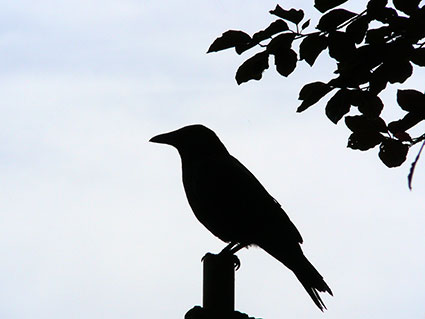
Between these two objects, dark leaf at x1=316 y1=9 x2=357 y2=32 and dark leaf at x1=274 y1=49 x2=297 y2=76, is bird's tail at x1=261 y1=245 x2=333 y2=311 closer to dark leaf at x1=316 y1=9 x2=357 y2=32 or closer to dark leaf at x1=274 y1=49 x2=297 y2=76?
dark leaf at x1=274 y1=49 x2=297 y2=76

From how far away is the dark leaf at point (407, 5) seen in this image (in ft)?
7.94

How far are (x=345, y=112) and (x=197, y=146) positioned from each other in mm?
2708

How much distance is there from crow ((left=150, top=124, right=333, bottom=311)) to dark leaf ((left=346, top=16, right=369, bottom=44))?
2542mm

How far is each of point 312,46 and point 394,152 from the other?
22.7 inches

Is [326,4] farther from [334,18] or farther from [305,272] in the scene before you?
[305,272]

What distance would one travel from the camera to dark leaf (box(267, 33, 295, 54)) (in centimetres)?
269

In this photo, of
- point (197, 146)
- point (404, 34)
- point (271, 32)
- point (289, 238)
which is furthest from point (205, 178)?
point (404, 34)

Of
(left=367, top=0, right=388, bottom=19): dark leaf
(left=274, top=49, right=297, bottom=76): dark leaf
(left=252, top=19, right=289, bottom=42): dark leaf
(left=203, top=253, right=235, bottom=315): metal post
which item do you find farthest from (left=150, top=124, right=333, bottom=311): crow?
(left=367, top=0, right=388, bottom=19): dark leaf

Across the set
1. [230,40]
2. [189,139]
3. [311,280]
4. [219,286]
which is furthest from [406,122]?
[189,139]

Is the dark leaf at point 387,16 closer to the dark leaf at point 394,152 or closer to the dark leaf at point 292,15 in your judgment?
the dark leaf at point 292,15

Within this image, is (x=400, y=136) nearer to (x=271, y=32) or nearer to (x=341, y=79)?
(x=341, y=79)

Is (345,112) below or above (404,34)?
below

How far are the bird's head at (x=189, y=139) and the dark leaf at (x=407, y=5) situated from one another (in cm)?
292

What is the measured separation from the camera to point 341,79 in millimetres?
2549
